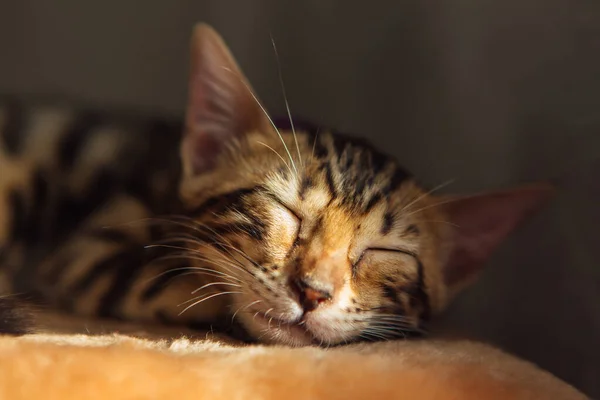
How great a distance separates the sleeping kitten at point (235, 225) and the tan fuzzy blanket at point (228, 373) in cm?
13

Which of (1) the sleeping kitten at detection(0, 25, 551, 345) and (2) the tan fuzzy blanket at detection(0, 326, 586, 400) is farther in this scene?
(1) the sleeping kitten at detection(0, 25, 551, 345)

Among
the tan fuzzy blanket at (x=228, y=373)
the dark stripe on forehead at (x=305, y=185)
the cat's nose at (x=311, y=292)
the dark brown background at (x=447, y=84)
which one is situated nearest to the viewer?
the tan fuzzy blanket at (x=228, y=373)

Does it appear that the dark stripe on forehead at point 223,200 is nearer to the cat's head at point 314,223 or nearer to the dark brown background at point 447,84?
the cat's head at point 314,223

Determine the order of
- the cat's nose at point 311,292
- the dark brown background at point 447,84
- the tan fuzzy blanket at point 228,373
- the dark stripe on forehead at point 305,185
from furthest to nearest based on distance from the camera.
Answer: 1. the dark brown background at point 447,84
2. the dark stripe on forehead at point 305,185
3. the cat's nose at point 311,292
4. the tan fuzzy blanket at point 228,373

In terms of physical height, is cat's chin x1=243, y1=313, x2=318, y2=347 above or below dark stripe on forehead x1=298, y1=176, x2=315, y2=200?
below

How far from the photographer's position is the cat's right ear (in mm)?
963

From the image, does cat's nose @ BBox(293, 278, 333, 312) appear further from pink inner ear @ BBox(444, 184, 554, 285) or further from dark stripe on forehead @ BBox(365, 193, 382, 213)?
pink inner ear @ BBox(444, 184, 554, 285)

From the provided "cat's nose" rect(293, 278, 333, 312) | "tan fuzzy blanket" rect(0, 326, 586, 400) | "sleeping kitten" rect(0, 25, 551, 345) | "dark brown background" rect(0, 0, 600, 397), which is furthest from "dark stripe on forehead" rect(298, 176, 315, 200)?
"dark brown background" rect(0, 0, 600, 397)

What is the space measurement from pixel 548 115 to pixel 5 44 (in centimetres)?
127

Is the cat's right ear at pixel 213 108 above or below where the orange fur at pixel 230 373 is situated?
above

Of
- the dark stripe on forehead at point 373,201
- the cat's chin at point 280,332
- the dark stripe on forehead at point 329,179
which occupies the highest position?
the dark stripe on forehead at point 329,179

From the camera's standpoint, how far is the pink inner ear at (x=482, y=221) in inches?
37.9

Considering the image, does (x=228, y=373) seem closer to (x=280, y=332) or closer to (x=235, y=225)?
(x=280, y=332)

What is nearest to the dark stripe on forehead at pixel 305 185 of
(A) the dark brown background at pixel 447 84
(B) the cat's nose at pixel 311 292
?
(B) the cat's nose at pixel 311 292
